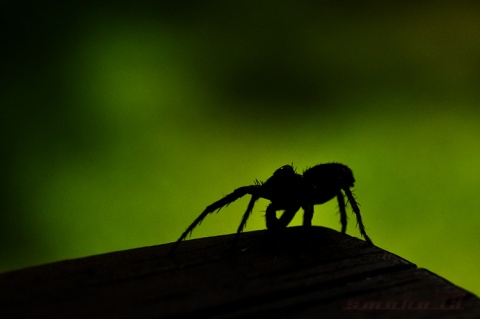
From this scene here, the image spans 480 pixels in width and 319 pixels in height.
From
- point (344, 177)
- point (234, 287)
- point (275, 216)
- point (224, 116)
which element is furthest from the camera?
point (224, 116)

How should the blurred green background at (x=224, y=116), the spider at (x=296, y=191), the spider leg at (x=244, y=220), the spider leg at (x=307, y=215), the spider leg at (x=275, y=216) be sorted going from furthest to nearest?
the blurred green background at (x=224, y=116) < the spider at (x=296, y=191) < the spider leg at (x=275, y=216) < the spider leg at (x=307, y=215) < the spider leg at (x=244, y=220)

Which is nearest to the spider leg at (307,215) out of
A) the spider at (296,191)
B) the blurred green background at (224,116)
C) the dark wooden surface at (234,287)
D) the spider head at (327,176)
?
the spider at (296,191)

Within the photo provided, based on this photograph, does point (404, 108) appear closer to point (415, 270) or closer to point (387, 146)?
point (387, 146)

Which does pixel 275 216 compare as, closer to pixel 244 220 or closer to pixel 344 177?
pixel 244 220

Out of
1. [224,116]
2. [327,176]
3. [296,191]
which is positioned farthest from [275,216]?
[224,116]

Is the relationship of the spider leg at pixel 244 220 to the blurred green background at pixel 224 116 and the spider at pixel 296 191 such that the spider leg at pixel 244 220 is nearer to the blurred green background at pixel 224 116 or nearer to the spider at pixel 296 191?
the spider at pixel 296 191

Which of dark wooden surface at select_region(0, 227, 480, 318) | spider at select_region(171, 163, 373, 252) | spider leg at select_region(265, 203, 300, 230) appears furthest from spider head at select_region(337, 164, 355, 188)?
dark wooden surface at select_region(0, 227, 480, 318)
